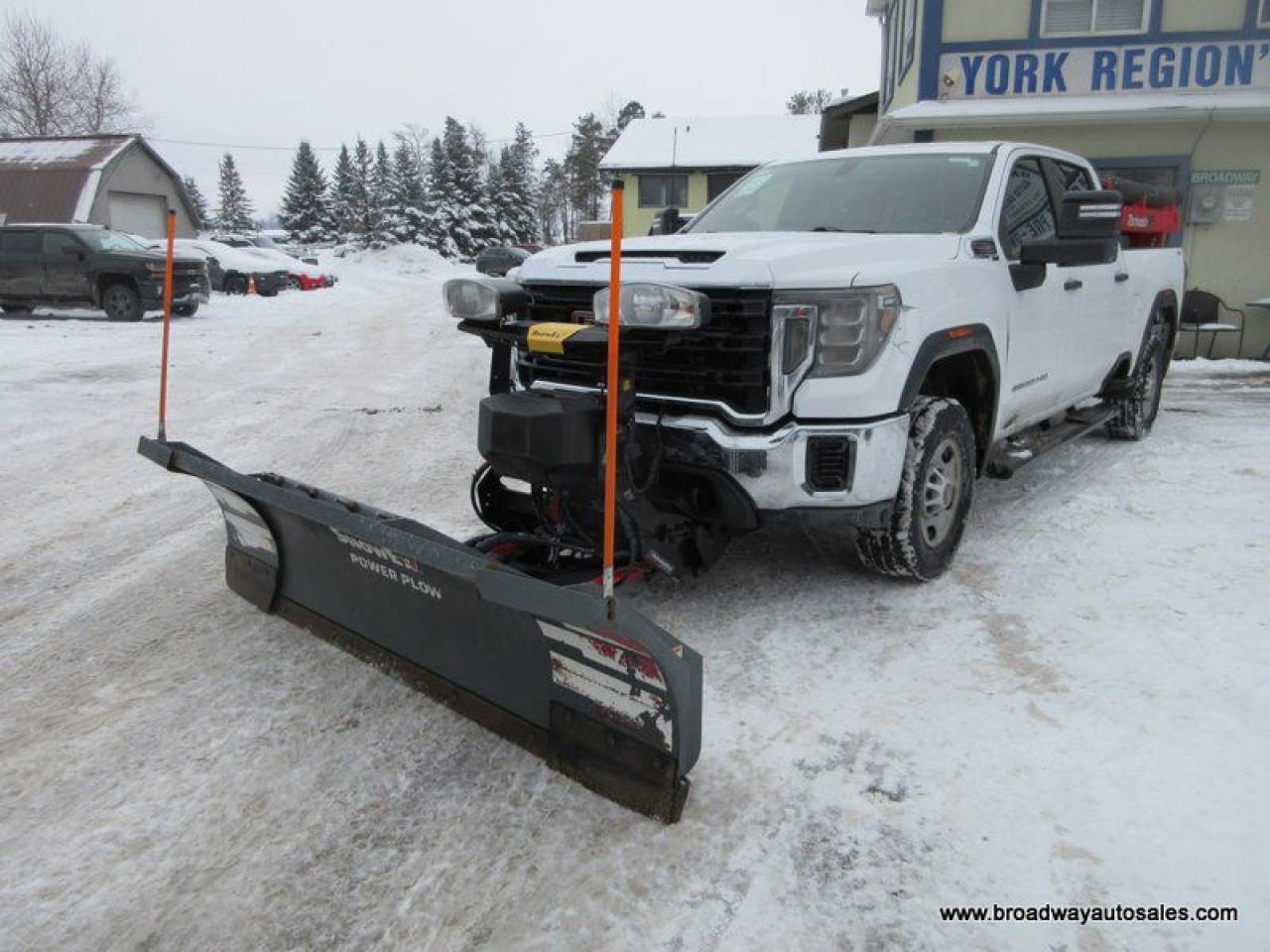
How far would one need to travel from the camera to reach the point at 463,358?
450 inches

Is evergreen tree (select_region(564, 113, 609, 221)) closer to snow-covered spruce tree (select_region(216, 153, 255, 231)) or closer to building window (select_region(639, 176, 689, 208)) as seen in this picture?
building window (select_region(639, 176, 689, 208))

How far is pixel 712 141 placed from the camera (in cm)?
3928

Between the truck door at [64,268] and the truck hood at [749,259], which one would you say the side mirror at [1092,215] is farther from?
the truck door at [64,268]

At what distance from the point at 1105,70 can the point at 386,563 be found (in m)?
13.1

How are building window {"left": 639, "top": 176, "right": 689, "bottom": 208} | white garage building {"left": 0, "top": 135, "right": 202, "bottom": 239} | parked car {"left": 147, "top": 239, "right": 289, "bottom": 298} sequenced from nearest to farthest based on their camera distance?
parked car {"left": 147, "top": 239, "right": 289, "bottom": 298}
white garage building {"left": 0, "top": 135, "right": 202, "bottom": 239}
building window {"left": 639, "top": 176, "right": 689, "bottom": 208}

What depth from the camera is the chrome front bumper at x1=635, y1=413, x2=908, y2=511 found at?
3389mm

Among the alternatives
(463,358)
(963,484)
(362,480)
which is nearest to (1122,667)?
(963,484)

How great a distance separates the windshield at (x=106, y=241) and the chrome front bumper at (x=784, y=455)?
54.0ft

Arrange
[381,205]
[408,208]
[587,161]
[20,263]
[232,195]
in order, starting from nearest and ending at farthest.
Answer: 1. [20,263]
2. [408,208]
3. [381,205]
4. [587,161]
5. [232,195]

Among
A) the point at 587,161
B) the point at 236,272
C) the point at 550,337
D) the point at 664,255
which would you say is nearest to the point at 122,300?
the point at 236,272

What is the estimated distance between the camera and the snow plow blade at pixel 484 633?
2.39m

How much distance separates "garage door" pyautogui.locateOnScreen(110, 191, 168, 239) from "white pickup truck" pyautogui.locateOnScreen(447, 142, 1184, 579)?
1419 inches

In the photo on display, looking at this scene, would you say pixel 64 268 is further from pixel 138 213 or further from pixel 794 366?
pixel 138 213

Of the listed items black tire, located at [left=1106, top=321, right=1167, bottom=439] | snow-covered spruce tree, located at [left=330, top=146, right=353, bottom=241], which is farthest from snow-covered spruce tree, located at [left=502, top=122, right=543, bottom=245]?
black tire, located at [left=1106, top=321, right=1167, bottom=439]
